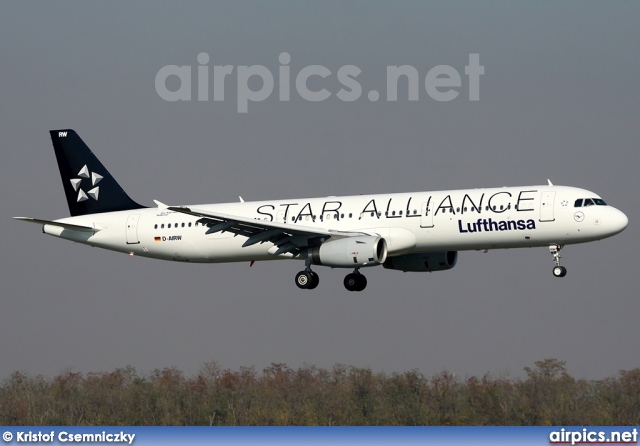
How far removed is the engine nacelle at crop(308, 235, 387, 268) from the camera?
63500 mm

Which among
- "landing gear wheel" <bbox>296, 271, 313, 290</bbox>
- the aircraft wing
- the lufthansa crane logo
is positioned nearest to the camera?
the aircraft wing

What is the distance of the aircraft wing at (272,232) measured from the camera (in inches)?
2547

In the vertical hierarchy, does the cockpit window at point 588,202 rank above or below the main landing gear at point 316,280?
above

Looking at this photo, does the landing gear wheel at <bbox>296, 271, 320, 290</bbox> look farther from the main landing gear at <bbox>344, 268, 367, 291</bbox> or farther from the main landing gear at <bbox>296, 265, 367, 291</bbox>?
the main landing gear at <bbox>344, 268, 367, 291</bbox>

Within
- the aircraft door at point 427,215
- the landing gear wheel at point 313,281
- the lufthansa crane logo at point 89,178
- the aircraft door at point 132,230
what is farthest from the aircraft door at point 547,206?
the lufthansa crane logo at point 89,178

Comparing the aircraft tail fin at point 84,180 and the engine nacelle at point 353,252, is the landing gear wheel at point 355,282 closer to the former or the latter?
the engine nacelle at point 353,252

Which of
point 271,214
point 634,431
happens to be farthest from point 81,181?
point 634,431

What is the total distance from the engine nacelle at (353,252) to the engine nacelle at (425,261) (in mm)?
5049

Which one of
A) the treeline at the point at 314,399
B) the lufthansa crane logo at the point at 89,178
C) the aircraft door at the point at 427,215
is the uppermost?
the lufthansa crane logo at the point at 89,178

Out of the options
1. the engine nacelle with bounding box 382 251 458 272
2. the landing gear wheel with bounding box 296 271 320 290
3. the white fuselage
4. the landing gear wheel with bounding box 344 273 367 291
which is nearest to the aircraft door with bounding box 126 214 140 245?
the white fuselage

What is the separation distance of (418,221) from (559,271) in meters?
6.58

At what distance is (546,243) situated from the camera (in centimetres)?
6297

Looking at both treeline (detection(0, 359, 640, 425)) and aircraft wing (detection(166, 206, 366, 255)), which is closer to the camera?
aircraft wing (detection(166, 206, 366, 255))

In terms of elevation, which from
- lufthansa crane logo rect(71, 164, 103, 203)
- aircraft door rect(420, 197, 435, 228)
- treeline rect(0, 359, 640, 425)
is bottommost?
treeline rect(0, 359, 640, 425)
